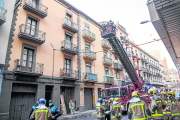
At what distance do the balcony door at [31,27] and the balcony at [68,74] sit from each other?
16.8ft

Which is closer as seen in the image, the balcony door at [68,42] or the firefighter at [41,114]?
the firefighter at [41,114]

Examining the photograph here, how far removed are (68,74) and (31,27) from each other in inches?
261

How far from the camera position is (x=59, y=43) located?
16.2 meters

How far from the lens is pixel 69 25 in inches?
697

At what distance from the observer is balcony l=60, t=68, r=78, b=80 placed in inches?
598

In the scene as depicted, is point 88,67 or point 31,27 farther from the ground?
point 31,27

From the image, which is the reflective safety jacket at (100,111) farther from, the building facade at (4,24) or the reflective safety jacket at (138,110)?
the building facade at (4,24)

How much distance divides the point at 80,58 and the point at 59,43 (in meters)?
3.86

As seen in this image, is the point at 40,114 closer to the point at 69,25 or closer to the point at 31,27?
the point at 31,27

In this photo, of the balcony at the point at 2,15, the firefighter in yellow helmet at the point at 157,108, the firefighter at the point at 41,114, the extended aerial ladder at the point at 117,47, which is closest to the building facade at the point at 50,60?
the balcony at the point at 2,15

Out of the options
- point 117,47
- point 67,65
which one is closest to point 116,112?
point 117,47

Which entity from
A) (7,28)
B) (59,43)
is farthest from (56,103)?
(7,28)

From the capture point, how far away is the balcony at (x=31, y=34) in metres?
12.2

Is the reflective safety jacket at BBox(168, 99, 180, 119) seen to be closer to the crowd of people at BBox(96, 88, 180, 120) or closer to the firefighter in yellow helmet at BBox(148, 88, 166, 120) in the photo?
the crowd of people at BBox(96, 88, 180, 120)
